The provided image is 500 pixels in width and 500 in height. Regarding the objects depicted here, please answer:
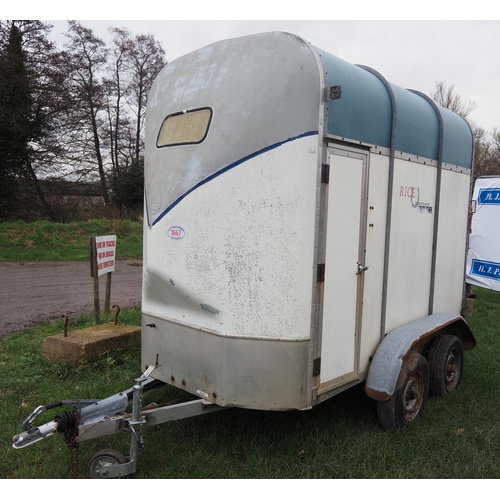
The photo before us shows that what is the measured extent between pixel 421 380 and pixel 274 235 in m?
2.14

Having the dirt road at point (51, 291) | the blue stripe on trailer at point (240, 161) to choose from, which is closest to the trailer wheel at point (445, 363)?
the blue stripe on trailer at point (240, 161)

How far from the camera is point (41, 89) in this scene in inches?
769

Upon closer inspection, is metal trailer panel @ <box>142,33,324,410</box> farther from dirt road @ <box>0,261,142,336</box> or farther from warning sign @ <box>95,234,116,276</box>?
dirt road @ <box>0,261,142,336</box>

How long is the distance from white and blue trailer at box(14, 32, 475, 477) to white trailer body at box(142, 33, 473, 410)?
0.03 ft

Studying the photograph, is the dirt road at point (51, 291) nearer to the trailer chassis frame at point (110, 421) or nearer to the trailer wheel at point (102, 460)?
the trailer chassis frame at point (110, 421)

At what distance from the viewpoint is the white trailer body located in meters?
3.45

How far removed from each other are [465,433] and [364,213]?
207cm

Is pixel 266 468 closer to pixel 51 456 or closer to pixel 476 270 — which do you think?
pixel 51 456

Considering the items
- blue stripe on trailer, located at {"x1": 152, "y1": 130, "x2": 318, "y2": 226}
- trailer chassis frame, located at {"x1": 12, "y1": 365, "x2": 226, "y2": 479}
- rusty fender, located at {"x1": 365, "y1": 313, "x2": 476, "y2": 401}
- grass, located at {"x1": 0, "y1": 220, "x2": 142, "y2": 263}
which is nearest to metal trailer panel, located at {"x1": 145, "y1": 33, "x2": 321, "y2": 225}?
blue stripe on trailer, located at {"x1": 152, "y1": 130, "x2": 318, "y2": 226}

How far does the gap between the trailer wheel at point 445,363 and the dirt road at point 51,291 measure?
5.82 m

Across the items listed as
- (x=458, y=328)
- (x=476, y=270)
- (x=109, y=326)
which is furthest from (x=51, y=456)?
(x=476, y=270)

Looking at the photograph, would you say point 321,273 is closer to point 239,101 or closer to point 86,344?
point 239,101

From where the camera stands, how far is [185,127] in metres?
3.87

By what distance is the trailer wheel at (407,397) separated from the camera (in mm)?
4086
